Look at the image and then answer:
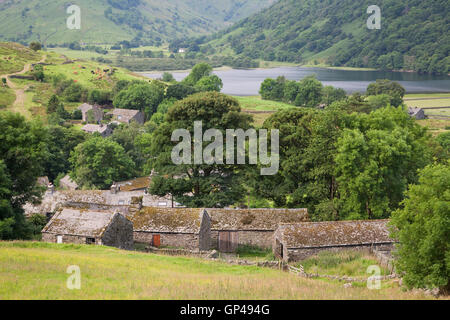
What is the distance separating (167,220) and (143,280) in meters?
15.6

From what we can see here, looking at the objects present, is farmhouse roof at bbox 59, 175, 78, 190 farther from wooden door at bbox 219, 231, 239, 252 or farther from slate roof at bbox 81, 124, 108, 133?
wooden door at bbox 219, 231, 239, 252

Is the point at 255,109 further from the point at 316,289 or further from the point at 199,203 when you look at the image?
the point at 316,289

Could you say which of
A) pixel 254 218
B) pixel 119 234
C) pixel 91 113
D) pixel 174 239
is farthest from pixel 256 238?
pixel 91 113

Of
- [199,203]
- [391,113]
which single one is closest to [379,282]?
[199,203]

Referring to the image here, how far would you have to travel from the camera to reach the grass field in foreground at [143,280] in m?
19.1

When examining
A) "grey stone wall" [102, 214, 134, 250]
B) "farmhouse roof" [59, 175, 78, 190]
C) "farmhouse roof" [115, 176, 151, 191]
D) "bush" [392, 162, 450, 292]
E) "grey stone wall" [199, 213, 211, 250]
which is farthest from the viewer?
"farmhouse roof" [59, 175, 78, 190]

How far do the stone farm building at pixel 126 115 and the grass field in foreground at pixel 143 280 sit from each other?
79.3 meters

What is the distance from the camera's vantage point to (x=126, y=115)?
107312mm

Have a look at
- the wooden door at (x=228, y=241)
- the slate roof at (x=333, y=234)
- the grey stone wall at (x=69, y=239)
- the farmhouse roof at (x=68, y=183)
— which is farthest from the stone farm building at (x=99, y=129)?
the slate roof at (x=333, y=234)

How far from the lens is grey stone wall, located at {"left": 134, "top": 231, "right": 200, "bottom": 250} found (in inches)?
1411

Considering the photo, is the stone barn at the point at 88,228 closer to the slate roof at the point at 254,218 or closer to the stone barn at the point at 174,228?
the stone barn at the point at 174,228

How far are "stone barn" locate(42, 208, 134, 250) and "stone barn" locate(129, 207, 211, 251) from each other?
97.1 inches

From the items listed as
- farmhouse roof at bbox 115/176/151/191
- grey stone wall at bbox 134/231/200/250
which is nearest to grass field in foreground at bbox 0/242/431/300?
grey stone wall at bbox 134/231/200/250

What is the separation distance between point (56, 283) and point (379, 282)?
1677cm
